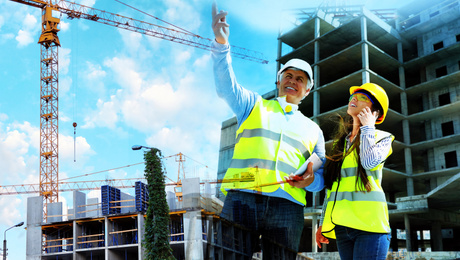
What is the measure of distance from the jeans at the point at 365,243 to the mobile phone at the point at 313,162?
1.30 feet

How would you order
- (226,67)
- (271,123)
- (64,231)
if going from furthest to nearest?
(64,231) → (271,123) → (226,67)

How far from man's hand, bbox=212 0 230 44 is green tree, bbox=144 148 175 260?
74cm

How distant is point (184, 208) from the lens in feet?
9.82

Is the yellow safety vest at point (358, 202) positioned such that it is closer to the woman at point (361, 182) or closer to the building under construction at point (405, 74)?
the woman at point (361, 182)

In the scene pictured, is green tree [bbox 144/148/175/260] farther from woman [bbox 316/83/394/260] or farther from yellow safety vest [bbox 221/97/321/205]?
woman [bbox 316/83/394/260]

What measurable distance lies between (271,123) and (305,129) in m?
0.27

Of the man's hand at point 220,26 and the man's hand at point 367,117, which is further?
the man's hand at point 367,117

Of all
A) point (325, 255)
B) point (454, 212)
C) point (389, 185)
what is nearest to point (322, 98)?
point (389, 185)

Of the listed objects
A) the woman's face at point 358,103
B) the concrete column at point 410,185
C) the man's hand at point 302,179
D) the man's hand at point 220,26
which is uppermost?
the concrete column at point 410,185

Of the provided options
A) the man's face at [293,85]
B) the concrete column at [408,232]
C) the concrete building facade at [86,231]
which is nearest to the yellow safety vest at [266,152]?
the man's face at [293,85]

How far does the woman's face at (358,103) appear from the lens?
2.90 meters

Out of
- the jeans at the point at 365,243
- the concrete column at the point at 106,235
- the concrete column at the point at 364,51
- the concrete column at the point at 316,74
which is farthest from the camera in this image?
the concrete column at the point at 316,74

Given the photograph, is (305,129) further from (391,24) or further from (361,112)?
(391,24)

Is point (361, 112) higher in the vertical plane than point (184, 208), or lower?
higher
